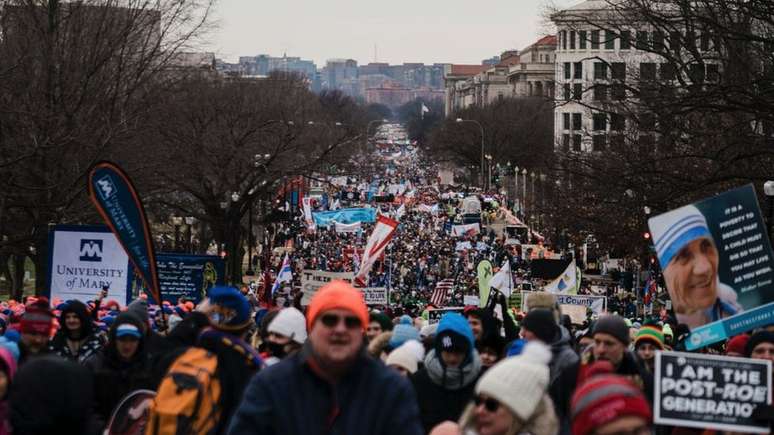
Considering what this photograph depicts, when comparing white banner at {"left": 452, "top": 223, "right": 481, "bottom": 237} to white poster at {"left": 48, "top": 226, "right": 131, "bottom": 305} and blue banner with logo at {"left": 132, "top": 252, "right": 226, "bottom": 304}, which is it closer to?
blue banner with logo at {"left": 132, "top": 252, "right": 226, "bottom": 304}

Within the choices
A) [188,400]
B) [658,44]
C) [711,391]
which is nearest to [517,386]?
[711,391]

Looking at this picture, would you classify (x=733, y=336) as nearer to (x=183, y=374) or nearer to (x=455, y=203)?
(x=183, y=374)

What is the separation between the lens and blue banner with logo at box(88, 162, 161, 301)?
12.4 m

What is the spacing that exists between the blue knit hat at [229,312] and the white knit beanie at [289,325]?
5.08ft

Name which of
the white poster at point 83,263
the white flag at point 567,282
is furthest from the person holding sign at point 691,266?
the white flag at point 567,282

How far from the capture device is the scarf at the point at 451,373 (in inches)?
335

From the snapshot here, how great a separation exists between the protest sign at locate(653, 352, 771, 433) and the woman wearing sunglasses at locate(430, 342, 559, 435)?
97 cm

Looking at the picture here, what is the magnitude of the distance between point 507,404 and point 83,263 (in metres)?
14.2

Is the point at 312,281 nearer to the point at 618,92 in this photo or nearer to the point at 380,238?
the point at 380,238

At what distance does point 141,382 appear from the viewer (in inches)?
338

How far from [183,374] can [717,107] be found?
18.9 m

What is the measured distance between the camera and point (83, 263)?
19125 millimetres

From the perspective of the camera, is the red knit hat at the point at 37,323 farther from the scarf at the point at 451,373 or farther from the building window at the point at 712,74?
the building window at the point at 712,74

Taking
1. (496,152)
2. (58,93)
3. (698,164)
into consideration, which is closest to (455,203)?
(496,152)
